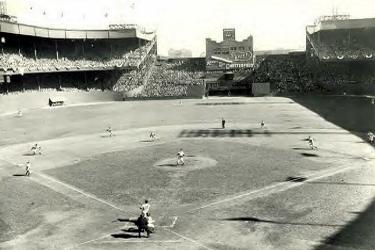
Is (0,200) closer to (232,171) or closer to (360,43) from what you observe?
(232,171)

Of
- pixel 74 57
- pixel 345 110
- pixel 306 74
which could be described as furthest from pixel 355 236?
pixel 74 57

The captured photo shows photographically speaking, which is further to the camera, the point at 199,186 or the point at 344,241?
the point at 199,186

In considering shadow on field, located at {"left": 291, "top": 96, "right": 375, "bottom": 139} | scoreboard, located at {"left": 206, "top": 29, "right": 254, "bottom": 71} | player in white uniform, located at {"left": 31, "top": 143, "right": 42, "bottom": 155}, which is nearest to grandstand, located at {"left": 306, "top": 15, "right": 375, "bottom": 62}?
shadow on field, located at {"left": 291, "top": 96, "right": 375, "bottom": 139}

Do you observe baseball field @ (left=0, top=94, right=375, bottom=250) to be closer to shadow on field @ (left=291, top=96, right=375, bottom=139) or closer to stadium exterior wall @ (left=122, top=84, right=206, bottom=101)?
shadow on field @ (left=291, top=96, right=375, bottom=139)

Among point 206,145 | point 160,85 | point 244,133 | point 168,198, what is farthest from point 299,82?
point 168,198

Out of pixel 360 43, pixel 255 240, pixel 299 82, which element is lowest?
pixel 255 240

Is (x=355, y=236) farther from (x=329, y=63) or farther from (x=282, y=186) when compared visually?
(x=329, y=63)
